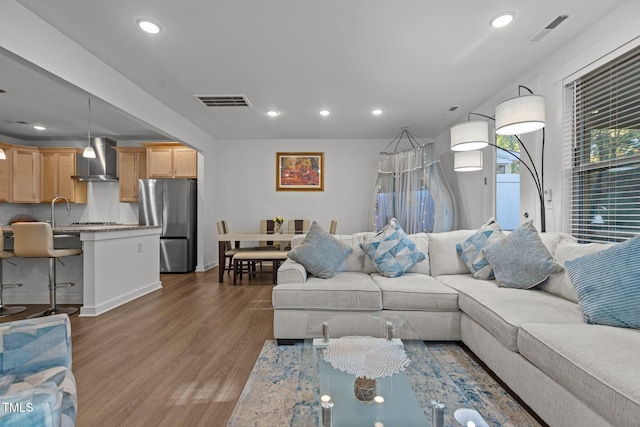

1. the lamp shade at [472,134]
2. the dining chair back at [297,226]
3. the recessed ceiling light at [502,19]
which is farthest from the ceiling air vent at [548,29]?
the dining chair back at [297,226]

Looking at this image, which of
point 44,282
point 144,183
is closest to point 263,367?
point 44,282

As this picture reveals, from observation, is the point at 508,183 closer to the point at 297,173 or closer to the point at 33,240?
the point at 297,173

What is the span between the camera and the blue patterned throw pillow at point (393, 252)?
293cm

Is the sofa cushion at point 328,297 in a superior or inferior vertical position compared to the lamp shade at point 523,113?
inferior

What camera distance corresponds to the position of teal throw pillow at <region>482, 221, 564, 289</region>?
91.9 inches

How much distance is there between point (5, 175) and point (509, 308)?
25.1 feet

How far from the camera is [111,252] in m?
3.57

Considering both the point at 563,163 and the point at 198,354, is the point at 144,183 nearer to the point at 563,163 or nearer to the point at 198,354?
the point at 198,354

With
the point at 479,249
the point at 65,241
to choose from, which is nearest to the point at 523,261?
the point at 479,249

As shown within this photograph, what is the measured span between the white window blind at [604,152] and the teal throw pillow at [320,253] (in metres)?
2.04

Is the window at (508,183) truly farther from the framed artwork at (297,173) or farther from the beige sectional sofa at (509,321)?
the framed artwork at (297,173)

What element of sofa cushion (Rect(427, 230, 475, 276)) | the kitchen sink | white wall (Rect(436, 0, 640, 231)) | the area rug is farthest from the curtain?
the kitchen sink

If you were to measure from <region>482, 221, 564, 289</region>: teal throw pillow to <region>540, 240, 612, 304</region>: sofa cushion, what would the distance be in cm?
7

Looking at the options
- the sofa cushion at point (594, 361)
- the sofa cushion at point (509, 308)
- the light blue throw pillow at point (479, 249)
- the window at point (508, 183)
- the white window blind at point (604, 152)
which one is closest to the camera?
the sofa cushion at point (594, 361)
